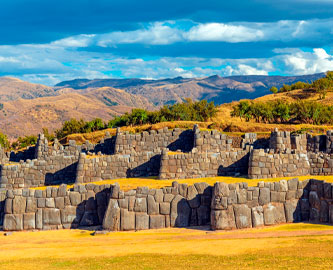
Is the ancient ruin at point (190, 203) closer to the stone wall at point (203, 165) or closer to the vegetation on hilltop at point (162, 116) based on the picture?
the stone wall at point (203, 165)

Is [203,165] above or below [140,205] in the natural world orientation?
above

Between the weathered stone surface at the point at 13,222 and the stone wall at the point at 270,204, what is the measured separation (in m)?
9.51

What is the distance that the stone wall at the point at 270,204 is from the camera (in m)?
22.8

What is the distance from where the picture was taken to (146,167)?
34.5 meters

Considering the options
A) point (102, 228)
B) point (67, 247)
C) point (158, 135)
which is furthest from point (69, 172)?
point (67, 247)

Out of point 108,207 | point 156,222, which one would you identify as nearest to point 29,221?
point 108,207

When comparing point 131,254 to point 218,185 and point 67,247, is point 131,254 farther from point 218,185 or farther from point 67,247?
point 218,185

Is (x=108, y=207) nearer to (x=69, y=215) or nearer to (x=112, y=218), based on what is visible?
(x=112, y=218)

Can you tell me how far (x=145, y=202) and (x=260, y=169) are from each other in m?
9.05

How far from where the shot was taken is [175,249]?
1959 centimetres

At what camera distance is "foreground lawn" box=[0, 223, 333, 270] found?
17.4 m

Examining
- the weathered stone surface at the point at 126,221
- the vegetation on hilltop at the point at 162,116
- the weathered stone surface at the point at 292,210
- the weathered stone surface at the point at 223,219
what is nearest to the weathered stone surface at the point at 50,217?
the weathered stone surface at the point at 126,221

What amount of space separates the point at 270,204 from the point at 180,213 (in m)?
4.31

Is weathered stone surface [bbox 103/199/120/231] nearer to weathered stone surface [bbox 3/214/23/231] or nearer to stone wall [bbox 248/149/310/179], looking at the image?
weathered stone surface [bbox 3/214/23/231]
